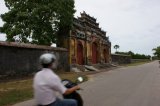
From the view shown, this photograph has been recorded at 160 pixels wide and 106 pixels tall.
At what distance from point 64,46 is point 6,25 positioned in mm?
6623

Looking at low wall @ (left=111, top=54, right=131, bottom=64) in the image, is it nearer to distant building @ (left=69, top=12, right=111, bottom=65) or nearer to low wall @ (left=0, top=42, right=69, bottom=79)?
distant building @ (left=69, top=12, right=111, bottom=65)

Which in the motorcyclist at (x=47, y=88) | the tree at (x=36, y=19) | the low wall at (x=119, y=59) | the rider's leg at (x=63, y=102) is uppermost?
the tree at (x=36, y=19)

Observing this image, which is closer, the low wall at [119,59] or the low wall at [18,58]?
the low wall at [18,58]

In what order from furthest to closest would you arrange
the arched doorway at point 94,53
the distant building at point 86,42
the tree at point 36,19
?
1. the arched doorway at point 94,53
2. the distant building at point 86,42
3. the tree at point 36,19

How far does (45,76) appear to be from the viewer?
575 centimetres

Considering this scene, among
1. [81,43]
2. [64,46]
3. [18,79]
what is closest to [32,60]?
[18,79]

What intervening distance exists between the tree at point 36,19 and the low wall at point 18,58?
6.21 feet

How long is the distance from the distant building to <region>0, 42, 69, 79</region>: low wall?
336 inches

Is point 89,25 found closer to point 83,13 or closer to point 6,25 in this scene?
point 83,13

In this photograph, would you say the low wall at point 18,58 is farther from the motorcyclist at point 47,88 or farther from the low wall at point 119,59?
the low wall at point 119,59

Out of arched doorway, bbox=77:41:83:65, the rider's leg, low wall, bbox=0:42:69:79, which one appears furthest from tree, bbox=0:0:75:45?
the rider's leg

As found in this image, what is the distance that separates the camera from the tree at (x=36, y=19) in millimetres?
32062

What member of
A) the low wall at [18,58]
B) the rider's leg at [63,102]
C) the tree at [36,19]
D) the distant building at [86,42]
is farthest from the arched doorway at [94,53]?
the rider's leg at [63,102]

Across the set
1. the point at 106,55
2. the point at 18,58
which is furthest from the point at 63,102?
the point at 106,55
